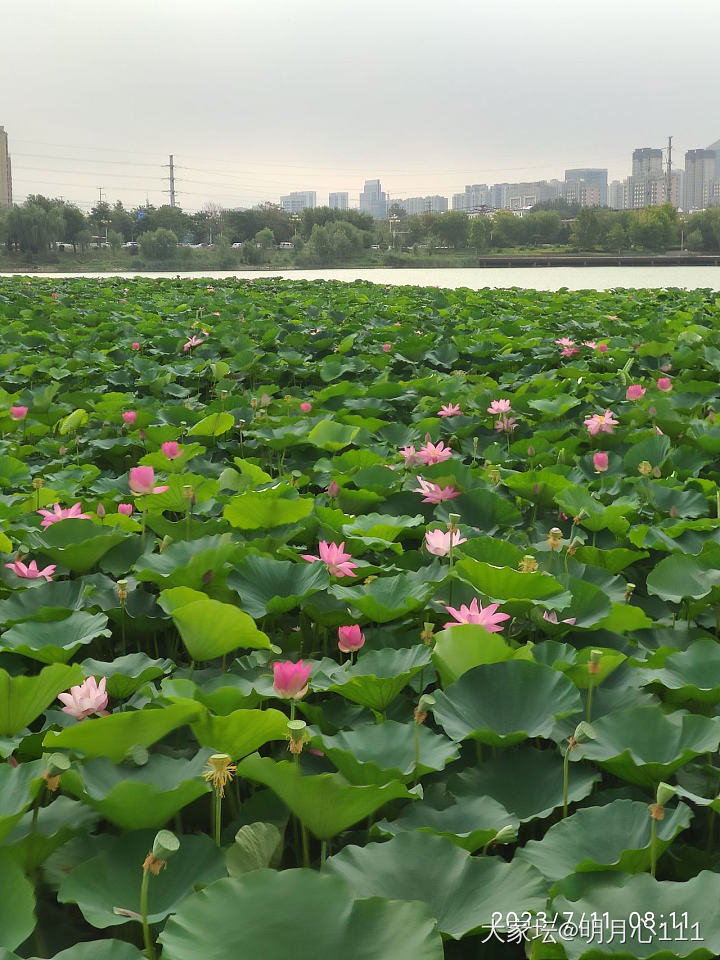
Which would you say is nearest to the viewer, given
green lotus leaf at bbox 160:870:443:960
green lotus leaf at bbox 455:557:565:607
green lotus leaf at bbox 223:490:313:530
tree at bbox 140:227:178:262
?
green lotus leaf at bbox 160:870:443:960

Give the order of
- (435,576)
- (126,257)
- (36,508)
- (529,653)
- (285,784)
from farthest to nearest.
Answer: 1. (126,257)
2. (36,508)
3. (435,576)
4. (529,653)
5. (285,784)

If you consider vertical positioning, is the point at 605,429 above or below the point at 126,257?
below

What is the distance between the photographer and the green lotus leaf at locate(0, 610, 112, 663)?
47.8 inches

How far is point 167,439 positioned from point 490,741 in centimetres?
203

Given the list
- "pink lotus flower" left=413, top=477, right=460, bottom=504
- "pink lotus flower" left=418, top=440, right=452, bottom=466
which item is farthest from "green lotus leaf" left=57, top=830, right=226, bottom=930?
"pink lotus flower" left=418, top=440, right=452, bottom=466

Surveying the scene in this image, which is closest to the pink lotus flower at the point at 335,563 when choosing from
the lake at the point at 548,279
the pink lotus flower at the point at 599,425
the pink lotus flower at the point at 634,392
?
the pink lotus flower at the point at 599,425

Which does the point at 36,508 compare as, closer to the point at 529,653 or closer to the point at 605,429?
the point at 529,653

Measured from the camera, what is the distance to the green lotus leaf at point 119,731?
909 millimetres

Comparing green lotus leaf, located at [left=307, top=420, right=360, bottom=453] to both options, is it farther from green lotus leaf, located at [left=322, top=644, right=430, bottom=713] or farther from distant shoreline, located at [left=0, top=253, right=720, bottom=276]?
distant shoreline, located at [left=0, top=253, right=720, bottom=276]

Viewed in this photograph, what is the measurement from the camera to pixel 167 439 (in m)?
2.81

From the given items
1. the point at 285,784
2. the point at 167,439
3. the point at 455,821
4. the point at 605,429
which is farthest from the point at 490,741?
the point at 167,439

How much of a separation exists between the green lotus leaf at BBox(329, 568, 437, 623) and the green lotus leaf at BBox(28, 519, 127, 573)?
490 mm

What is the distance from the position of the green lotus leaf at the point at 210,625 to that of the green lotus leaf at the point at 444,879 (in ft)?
1.45

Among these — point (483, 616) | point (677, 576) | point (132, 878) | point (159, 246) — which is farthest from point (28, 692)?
point (159, 246)
